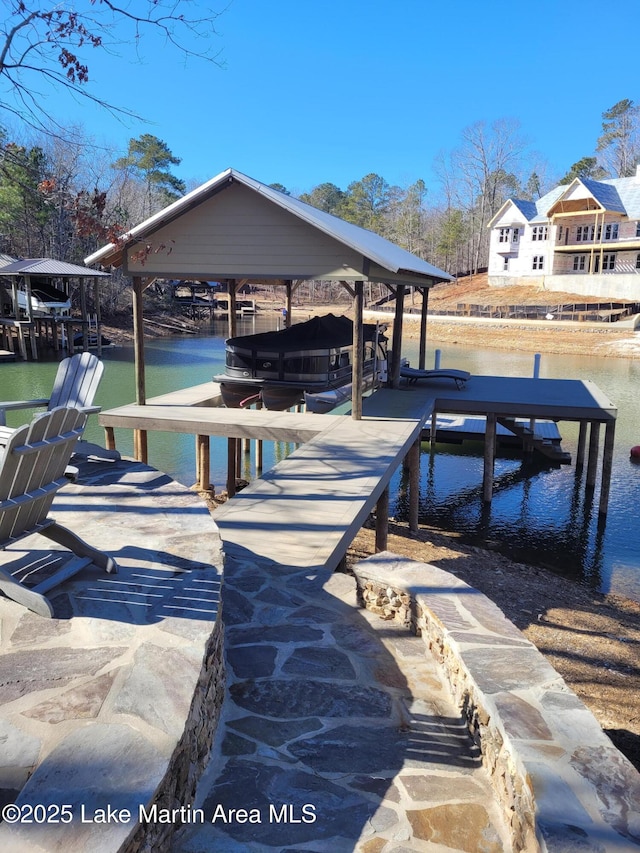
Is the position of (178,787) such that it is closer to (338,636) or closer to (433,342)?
(338,636)

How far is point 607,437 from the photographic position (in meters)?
11.6

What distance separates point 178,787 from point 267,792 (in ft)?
1.62

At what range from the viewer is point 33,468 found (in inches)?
126

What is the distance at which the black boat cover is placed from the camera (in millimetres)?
11836

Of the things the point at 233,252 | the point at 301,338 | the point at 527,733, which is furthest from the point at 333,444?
the point at 527,733

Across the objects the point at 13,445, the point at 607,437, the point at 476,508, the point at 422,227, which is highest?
the point at 422,227

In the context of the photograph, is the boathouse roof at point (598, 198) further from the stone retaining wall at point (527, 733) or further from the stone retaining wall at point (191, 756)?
the stone retaining wall at point (191, 756)

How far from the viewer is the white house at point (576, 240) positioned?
4266cm

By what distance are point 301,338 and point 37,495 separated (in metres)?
9.38

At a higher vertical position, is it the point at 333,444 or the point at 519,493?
the point at 333,444

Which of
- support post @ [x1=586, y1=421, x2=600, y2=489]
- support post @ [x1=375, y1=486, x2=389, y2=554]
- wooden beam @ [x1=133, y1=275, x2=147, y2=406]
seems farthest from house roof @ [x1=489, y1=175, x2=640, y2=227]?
support post @ [x1=375, y1=486, x2=389, y2=554]

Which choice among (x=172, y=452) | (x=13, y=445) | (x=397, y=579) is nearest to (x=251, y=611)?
(x=397, y=579)

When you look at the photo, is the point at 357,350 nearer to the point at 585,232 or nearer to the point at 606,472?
the point at 606,472

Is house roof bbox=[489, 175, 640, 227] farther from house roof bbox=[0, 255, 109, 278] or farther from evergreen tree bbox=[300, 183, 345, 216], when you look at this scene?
evergreen tree bbox=[300, 183, 345, 216]
